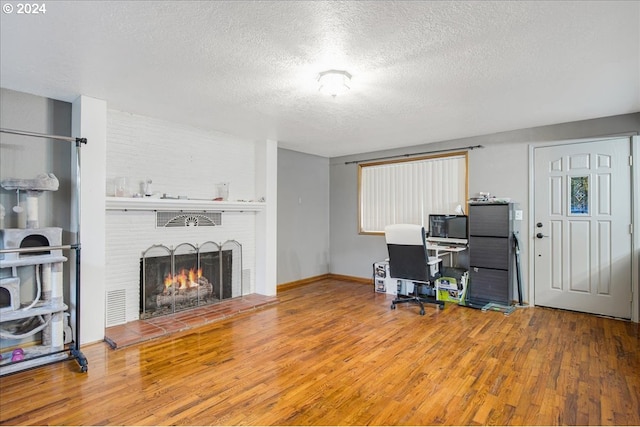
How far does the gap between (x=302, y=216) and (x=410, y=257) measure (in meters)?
2.41

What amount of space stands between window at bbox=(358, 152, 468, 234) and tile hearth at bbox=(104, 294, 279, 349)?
8.26 ft

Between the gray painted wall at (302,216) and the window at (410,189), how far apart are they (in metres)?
0.80

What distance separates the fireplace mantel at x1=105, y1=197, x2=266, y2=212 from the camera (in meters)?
3.57

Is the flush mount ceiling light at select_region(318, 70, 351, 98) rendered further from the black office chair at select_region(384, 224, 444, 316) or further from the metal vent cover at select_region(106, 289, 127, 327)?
the metal vent cover at select_region(106, 289, 127, 327)

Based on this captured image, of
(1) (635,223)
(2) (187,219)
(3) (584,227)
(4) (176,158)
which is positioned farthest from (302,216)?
(1) (635,223)

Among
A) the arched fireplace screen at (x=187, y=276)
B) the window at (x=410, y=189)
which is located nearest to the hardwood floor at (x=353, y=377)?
the arched fireplace screen at (x=187, y=276)

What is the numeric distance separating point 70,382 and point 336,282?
4346mm

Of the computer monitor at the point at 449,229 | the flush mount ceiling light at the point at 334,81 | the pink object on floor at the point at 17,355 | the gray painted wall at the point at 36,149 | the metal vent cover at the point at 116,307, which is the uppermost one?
the flush mount ceiling light at the point at 334,81

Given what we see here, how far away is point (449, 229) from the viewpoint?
498 cm

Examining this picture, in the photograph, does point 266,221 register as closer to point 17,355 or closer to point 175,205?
point 175,205

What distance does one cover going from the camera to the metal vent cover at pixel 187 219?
4.11 meters

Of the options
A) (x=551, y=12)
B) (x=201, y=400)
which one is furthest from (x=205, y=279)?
(x=551, y=12)

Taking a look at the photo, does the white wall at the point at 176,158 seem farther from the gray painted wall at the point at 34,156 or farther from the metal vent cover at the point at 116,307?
the metal vent cover at the point at 116,307

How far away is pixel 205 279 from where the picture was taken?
454 centimetres
